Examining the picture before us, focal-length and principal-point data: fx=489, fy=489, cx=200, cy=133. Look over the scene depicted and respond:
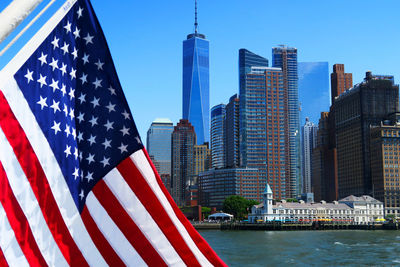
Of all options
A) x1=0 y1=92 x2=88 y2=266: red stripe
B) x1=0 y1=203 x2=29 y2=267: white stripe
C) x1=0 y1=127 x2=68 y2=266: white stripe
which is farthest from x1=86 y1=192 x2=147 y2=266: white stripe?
x1=0 y1=203 x2=29 y2=267: white stripe

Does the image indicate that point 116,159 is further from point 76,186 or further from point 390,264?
point 390,264

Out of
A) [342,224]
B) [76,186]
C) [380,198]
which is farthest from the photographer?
[380,198]

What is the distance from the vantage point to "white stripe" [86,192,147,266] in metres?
6.23

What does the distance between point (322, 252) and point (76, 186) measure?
2451 inches

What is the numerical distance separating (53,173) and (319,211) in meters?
180

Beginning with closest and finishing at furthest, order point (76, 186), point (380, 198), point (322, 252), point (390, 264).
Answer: point (76, 186) → point (390, 264) → point (322, 252) → point (380, 198)

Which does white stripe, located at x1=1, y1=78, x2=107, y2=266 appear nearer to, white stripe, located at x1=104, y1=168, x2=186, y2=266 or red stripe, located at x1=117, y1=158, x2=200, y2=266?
white stripe, located at x1=104, y1=168, x2=186, y2=266

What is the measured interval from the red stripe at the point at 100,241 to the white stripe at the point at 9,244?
3.02ft

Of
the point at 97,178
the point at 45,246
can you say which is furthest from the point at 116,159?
the point at 45,246

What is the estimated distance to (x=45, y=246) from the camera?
5.78 m

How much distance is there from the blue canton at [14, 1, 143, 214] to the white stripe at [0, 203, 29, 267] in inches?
35.6

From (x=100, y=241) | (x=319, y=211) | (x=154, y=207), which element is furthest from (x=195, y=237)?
(x=319, y=211)

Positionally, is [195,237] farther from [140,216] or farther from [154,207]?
[140,216]

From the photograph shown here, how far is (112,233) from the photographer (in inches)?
246
